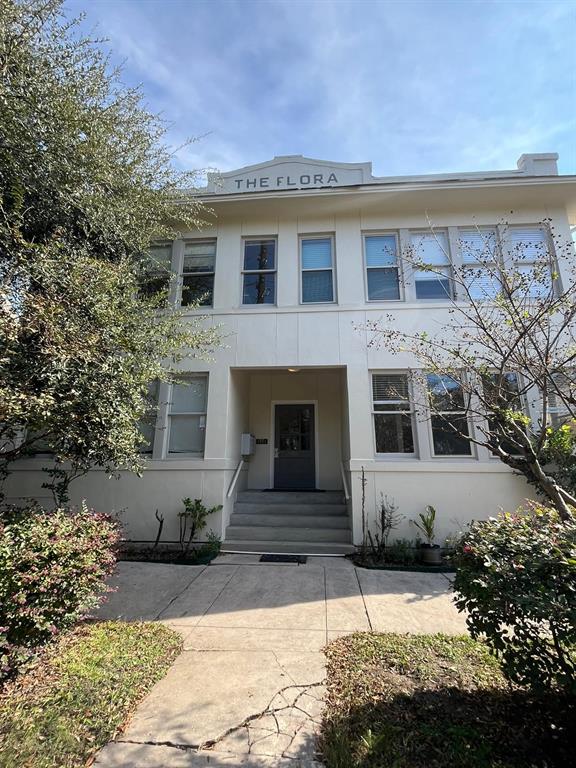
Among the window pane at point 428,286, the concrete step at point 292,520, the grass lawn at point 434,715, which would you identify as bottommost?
the grass lawn at point 434,715

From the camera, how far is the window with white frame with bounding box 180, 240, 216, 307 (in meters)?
7.67

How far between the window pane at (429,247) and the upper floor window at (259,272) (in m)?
3.06

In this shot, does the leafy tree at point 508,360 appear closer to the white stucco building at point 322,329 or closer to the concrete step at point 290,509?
the white stucco building at point 322,329

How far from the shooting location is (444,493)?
246 inches

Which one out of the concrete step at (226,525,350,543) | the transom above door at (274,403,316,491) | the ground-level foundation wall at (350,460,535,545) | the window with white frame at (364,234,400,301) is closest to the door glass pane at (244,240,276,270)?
the window with white frame at (364,234,400,301)

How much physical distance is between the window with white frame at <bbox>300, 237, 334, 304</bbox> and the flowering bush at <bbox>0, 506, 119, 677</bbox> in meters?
5.73

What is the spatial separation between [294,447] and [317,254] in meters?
4.63

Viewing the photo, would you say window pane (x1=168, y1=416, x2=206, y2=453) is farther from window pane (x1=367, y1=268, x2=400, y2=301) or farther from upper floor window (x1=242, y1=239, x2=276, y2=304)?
window pane (x1=367, y1=268, x2=400, y2=301)

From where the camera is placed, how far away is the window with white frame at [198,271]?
7.67 meters

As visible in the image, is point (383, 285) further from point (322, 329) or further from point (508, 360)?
point (508, 360)

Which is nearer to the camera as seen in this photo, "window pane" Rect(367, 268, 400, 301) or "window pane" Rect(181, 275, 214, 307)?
"window pane" Rect(367, 268, 400, 301)

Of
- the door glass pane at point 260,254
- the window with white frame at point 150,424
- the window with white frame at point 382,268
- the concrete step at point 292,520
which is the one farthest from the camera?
the door glass pane at point 260,254

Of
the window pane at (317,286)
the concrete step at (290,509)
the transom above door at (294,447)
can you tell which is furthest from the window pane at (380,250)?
the concrete step at (290,509)

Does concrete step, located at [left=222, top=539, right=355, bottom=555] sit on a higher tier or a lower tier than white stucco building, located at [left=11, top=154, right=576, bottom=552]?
lower
